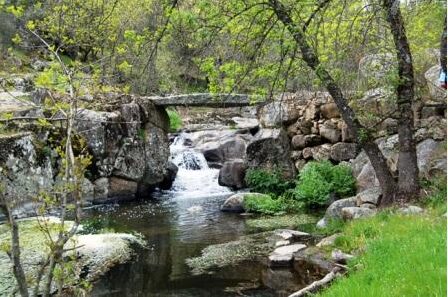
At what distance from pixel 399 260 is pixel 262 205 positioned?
35.1ft

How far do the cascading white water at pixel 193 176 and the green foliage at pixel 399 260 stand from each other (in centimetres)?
1267

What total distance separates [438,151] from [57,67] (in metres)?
10.0

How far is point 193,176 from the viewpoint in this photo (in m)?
24.3

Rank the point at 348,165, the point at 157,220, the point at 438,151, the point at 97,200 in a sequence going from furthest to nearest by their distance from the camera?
the point at 97,200, the point at 348,165, the point at 157,220, the point at 438,151

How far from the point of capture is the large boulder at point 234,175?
22312 millimetres

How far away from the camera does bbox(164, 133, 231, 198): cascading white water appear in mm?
22203

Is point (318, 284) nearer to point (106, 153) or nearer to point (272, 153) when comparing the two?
point (272, 153)

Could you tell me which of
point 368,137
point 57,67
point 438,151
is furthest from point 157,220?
point 57,67

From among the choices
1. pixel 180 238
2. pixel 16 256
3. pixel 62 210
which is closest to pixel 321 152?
pixel 180 238

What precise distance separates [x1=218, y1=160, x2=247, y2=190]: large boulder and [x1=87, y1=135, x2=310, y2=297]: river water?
402mm

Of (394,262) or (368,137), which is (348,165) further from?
(394,262)

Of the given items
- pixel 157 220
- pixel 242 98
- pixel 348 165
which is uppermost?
pixel 242 98

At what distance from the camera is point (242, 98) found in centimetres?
2325

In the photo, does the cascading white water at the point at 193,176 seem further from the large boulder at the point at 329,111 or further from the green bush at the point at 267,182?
the large boulder at the point at 329,111
